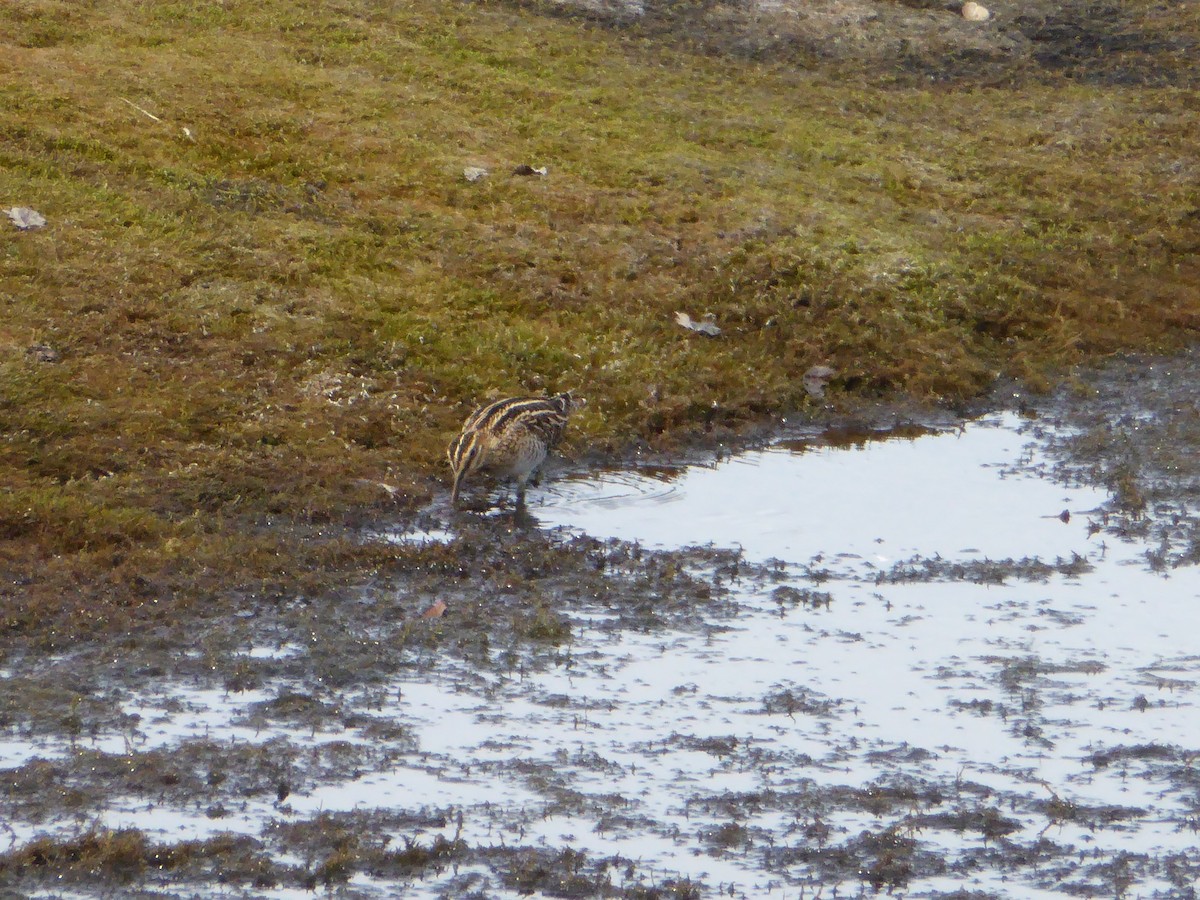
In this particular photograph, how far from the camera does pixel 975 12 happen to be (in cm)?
1922

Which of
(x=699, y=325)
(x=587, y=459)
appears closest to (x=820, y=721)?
(x=587, y=459)

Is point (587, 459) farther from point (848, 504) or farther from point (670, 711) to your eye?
point (670, 711)

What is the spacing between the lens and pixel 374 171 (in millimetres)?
13000

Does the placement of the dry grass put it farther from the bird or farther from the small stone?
the small stone

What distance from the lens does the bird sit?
902cm

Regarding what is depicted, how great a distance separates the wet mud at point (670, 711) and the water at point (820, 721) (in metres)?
0.02

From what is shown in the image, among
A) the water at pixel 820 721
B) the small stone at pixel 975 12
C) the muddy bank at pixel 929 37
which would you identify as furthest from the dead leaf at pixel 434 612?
the small stone at pixel 975 12

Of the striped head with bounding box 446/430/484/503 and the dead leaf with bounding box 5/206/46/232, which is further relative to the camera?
the dead leaf with bounding box 5/206/46/232

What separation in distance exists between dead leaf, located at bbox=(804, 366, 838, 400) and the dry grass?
4.4 inches

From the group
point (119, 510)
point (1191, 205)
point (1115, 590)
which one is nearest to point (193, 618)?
point (119, 510)

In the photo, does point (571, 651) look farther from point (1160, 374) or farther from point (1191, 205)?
point (1191, 205)

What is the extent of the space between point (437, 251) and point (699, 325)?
2.02 metres

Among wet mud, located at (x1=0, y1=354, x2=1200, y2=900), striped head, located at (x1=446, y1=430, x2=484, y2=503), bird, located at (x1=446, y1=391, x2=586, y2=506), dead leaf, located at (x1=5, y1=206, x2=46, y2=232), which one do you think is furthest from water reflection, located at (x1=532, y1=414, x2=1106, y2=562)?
dead leaf, located at (x1=5, y1=206, x2=46, y2=232)

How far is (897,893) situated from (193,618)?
11.8ft
